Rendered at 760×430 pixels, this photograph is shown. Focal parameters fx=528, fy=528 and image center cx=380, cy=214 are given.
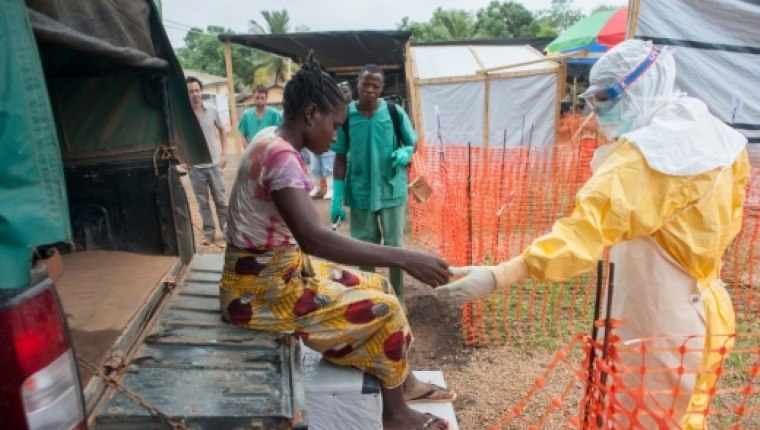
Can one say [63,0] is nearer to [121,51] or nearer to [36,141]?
[121,51]

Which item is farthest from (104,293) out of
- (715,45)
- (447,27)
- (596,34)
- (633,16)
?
(447,27)

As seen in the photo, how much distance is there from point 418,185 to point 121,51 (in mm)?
2641

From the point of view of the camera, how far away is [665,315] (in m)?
1.90

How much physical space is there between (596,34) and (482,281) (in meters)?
15.6

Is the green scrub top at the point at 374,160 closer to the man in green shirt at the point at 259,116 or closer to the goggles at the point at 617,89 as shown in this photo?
the goggles at the point at 617,89

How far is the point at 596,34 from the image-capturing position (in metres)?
15.3

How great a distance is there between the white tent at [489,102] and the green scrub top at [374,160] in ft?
21.7

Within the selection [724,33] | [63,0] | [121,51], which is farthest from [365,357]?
[724,33]

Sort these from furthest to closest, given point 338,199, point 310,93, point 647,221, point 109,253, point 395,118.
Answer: point 338,199
point 395,118
point 109,253
point 310,93
point 647,221

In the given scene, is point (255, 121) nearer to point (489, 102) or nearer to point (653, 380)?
point (489, 102)

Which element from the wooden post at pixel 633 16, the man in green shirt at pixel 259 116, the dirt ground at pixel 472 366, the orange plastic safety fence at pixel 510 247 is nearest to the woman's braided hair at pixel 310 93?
the dirt ground at pixel 472 366

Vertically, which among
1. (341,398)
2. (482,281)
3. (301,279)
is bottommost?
(341,398)

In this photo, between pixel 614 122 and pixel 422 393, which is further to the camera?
pixel 422 393

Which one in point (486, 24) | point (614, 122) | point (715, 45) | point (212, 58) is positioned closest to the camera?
point (614, 122)
